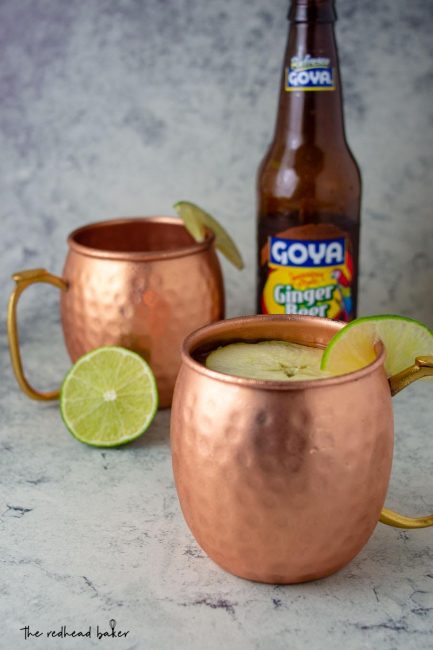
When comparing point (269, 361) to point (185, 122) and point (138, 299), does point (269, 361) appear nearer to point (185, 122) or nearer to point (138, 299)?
point (138, 299)

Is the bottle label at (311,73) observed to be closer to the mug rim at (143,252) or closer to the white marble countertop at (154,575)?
the mug rim at (143,252)

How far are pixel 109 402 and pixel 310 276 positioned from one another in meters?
0.29

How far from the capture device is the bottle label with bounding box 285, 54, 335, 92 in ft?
3.35

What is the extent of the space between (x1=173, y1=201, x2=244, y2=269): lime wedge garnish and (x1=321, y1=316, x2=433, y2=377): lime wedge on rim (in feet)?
1.14

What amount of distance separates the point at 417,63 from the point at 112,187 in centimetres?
47

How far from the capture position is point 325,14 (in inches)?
39.6

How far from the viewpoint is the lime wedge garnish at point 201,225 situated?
0.97 metres

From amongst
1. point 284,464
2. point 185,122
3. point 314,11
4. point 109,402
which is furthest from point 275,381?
point 185,122

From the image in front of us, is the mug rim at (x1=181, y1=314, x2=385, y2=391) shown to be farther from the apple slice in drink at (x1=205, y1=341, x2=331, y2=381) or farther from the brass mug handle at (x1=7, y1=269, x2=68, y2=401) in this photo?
Result: the brass mug handle at (x1=7, y1=269, x2=68, y2=401)

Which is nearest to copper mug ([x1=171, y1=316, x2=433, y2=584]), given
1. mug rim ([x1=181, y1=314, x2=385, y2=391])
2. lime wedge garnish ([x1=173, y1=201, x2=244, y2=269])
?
mug rim ([x1=181, y1=314, x2=385, y2=391])

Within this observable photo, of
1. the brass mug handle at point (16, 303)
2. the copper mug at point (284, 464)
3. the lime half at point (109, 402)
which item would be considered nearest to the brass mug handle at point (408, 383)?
the copper mug at point (284, 464)

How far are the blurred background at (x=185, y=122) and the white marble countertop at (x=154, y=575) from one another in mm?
415

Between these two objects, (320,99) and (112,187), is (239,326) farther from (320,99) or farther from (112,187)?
(112,187)

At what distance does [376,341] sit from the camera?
0.67 meters
